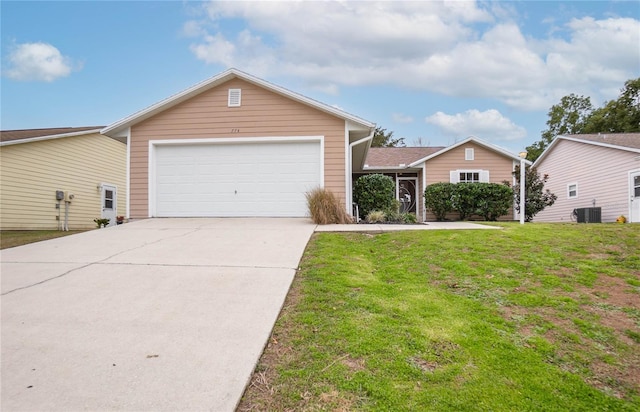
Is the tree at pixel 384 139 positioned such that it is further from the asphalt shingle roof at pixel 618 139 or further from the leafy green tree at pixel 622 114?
the asphalt shingle roof at pixel 618 139

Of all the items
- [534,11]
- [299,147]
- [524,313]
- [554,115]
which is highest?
[554,115]

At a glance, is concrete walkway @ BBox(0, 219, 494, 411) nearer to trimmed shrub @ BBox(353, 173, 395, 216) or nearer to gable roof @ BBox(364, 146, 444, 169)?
trimmed shrub @ BBox(353, 173, 395, 216)

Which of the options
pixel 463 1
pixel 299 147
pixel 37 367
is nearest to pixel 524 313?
pixel 37 367

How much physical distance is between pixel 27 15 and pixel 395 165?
14637mm

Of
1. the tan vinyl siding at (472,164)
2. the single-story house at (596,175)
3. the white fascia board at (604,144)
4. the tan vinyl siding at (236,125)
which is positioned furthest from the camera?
the tan vinyl siding at (472,164)

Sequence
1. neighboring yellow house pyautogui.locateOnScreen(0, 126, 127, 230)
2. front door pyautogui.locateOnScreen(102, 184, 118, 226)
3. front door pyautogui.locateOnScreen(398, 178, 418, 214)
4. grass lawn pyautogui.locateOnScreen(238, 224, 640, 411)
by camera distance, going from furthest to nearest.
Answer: front door pyautogui.locateOnScreen(398, 178, 418, 214), front door pyautogui.locateOnScreen(102, 184, 118, 226), neighboring yellow house pyautogui.locateOnScreen(0, 126, 127, 230), grass lawn pyautogui.locateOnScreen(238, 224, 640, 411)

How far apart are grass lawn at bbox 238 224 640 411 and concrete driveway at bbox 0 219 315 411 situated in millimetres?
313

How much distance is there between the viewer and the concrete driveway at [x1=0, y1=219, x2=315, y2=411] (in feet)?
7.18

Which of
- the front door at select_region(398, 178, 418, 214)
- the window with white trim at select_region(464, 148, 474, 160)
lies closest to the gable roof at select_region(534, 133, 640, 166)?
the window with white trim at select_region(464, 148, 474, 160)

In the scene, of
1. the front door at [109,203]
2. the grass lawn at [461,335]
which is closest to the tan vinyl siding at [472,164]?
the grass lawn at [461,335]

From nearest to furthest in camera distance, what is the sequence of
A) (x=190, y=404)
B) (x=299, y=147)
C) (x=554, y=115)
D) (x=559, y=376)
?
(x=190, y=404) < (x=559, y=376) < (x=299, y=147) < (x=554, y=115)

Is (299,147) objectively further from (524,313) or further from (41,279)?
(524,313)

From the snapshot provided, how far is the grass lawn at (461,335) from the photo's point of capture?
2.09 m

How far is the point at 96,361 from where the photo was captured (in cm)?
252
